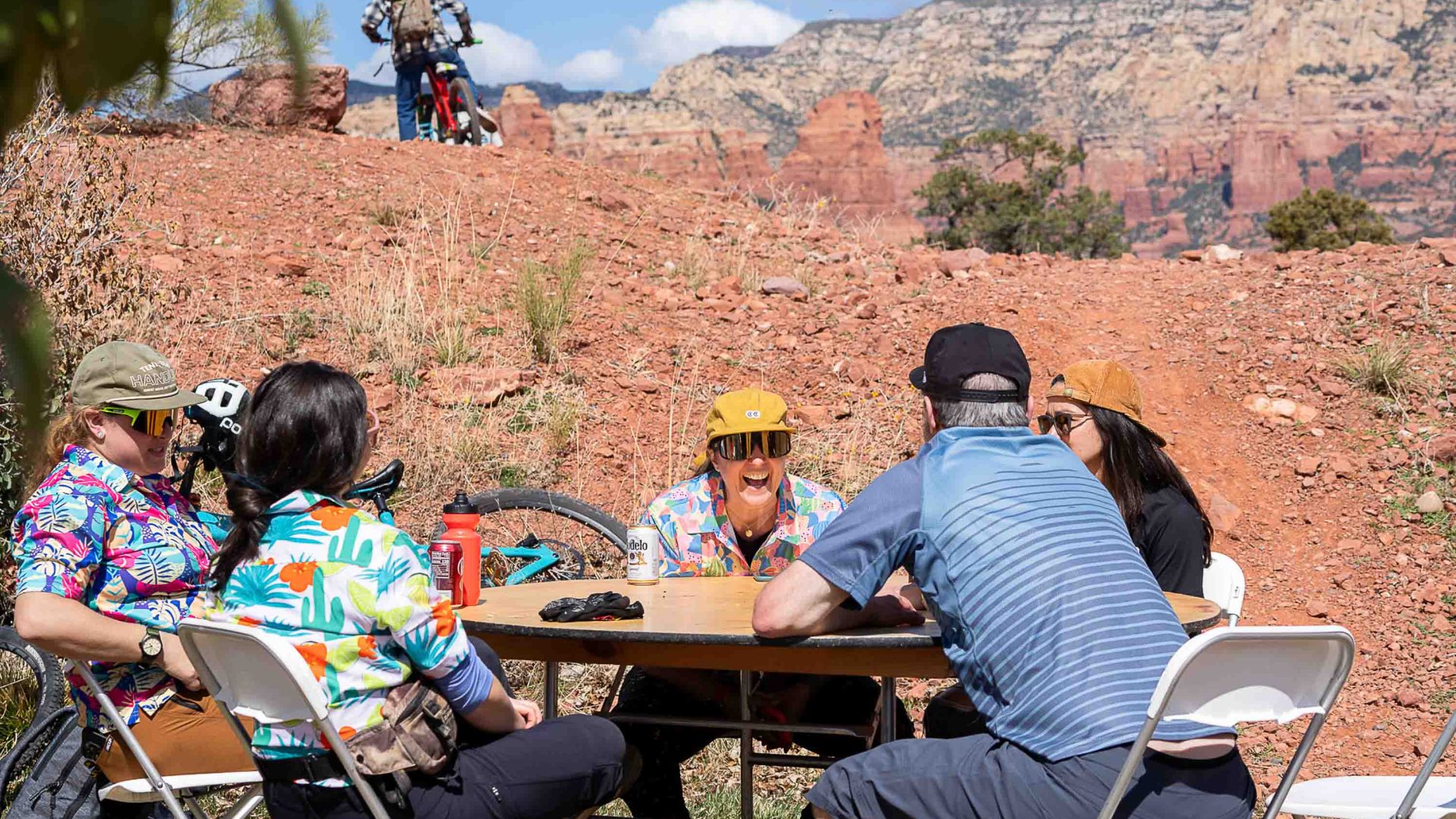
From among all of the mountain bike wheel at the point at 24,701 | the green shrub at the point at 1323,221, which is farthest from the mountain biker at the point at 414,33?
the green shrub at the point at 1323,221

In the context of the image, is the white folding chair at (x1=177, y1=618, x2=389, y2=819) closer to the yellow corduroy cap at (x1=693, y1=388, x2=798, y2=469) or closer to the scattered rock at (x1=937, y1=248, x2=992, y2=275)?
the yellow corduroy cap at (x1=693, y1=388, x2=798, y2=469)

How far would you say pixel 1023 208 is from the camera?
31.6 meters

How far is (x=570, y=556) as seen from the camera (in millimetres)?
5887

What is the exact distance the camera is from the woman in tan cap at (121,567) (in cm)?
293

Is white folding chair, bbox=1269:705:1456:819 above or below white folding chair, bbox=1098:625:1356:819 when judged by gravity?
below

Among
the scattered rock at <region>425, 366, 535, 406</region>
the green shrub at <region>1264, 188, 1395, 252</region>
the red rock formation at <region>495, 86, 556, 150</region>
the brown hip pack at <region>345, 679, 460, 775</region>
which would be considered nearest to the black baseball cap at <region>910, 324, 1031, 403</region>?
the brown hip pack at <region>345, 679, 460, 775</region>

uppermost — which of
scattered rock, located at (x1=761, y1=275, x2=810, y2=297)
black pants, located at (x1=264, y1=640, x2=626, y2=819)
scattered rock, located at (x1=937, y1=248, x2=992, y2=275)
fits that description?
scattered rock, located at (x1=937, y1=248, x2=992, y2=275)

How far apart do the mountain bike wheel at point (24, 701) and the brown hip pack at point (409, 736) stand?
5.75ft

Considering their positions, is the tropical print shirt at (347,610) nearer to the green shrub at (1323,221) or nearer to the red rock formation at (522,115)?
the green shrub at (1323,221)

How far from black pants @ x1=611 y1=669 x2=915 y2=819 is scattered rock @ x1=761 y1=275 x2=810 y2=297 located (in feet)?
19.0

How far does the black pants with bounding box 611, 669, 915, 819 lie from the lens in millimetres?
3633

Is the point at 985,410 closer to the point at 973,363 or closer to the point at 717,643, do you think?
the point at 973,363

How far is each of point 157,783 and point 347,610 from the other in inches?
31.8

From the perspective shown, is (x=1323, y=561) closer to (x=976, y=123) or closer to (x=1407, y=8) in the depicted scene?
(x=976, y=123)
